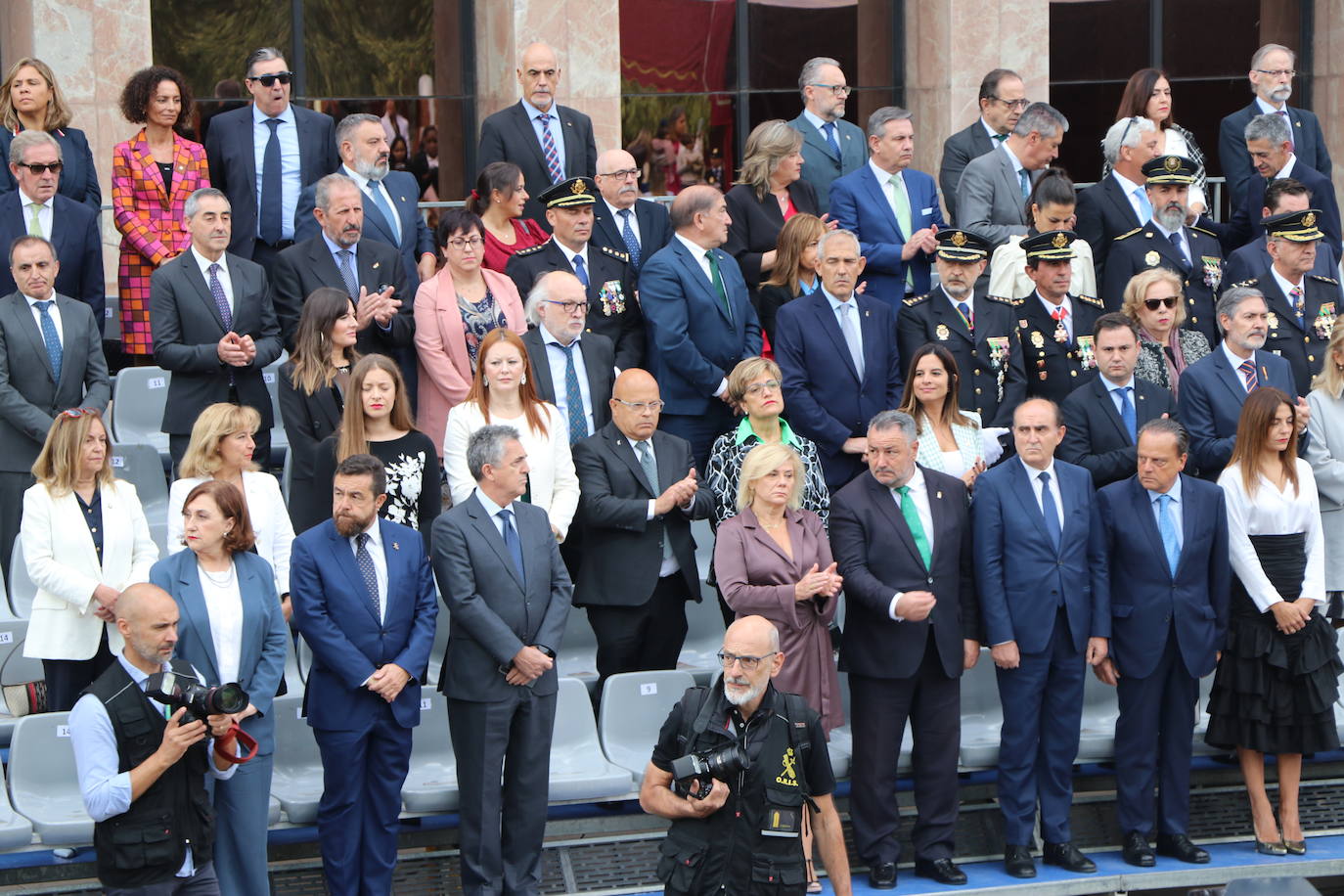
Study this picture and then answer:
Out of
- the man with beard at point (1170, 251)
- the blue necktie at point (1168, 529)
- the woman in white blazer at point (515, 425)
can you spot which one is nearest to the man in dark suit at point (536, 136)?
the woman in white blazer at point (515, 425)

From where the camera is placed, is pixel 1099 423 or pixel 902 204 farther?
pixel 902 204

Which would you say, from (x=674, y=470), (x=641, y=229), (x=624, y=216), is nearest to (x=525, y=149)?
(x=624, y=216)

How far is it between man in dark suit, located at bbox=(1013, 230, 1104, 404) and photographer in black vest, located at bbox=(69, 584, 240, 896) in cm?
455

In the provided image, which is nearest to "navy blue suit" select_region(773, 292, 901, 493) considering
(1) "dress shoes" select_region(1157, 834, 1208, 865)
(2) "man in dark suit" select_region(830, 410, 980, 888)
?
(2) "man in dark suit" select_region(830, 410, 980, 888)

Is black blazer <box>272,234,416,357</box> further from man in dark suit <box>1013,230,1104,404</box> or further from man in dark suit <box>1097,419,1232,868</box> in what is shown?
man in dark suit <box>1097,419,1232,868</box>

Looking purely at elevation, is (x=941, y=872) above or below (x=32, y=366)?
below

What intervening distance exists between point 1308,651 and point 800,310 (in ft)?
9.12

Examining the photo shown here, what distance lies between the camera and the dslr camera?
20.5 feet

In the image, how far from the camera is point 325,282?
29.4 ft

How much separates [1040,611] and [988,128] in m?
3.88

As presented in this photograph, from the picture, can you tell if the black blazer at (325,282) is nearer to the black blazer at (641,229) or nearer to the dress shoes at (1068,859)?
the black blazer at (641,229)

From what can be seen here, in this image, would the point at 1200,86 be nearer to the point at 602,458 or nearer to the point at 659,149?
the point at 659,149

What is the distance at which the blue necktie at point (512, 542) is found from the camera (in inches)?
289

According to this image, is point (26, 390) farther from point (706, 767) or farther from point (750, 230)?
point (706, 767)
